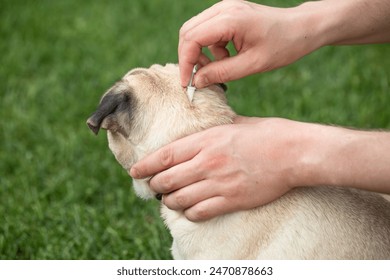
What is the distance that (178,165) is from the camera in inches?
99.7

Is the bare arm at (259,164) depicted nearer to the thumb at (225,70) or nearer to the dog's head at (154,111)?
the dog's head at (154,111)

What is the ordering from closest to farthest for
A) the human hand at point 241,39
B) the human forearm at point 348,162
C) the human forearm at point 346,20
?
the human forearm at point 348,162
the human hand at point 241,39
the human forearm at point 346,20

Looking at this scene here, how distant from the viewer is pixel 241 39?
2.59m

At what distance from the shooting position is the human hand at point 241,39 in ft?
8.15

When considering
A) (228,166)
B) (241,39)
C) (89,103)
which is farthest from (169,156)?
(89,103)

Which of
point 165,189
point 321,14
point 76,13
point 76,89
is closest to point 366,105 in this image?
point 321,14

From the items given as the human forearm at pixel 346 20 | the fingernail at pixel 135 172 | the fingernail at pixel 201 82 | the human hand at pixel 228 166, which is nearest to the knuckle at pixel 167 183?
the human hand at pixel 228 166

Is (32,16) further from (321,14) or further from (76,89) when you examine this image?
(321,14)

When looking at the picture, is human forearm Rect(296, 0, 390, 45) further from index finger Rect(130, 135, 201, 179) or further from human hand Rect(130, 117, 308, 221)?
index finger Rect(130, 135, 201, 179)

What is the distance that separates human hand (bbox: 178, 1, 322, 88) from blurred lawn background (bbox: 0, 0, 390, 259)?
135 cm

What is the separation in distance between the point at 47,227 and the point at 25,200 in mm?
306

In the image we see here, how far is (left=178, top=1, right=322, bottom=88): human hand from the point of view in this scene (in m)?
2.48

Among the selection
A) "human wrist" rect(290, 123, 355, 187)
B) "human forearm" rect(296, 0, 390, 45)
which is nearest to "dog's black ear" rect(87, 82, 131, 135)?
"human wrist" rect(290, 123, 355, 187)

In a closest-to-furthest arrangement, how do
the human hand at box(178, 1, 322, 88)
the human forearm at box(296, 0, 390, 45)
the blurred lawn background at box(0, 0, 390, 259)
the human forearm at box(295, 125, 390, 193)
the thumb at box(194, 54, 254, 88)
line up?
the human forearm at box(295, 125, 390, 193) → the human hand at box(178, 1, 322, 88) → the thumb at box(194, 54, 254, 88) → the human forearm at box(296, 0, 390, 45) → the blurred lawn background at box(0, 0, 390, 259)
